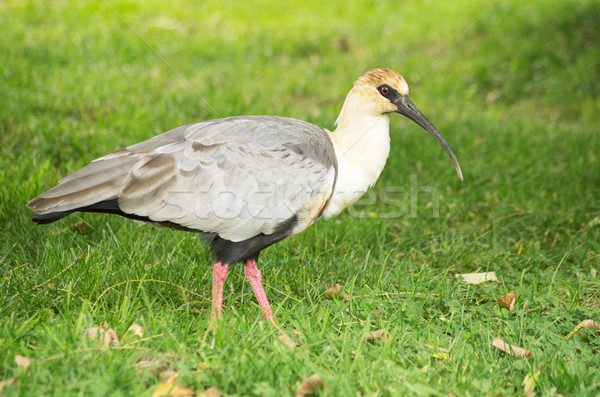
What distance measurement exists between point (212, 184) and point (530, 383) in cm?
194

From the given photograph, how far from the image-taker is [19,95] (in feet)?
20.3

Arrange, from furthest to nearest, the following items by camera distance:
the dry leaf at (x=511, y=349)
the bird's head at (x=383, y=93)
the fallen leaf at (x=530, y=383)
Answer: the bird's head at (x=383, y=93) < the dry leaf at (x=511, y=349) < the fallen leaf at (x=530, y=383)

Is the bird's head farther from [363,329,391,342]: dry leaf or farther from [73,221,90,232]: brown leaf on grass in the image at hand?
[73,221,90,232]: brown leaf on grass

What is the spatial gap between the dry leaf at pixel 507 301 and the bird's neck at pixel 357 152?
3.56 feet

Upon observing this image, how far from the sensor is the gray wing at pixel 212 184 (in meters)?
3.41

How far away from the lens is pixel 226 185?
346 cm

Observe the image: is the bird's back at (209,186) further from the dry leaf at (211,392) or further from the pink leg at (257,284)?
the dry leaf at (211,392)

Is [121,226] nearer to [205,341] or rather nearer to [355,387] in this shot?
[205,341]

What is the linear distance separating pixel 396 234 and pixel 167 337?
7.81 ft

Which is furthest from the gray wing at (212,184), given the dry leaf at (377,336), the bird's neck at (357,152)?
the dry leaf at (377,336)

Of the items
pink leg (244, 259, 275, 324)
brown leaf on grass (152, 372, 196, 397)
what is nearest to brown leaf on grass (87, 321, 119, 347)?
brown leaf on grass (152, 372, 196, 397)

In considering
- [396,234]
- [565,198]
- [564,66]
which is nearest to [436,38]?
[564,66]

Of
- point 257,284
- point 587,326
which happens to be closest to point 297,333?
point 257,284

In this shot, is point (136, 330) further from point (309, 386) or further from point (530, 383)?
point (530, 383)
